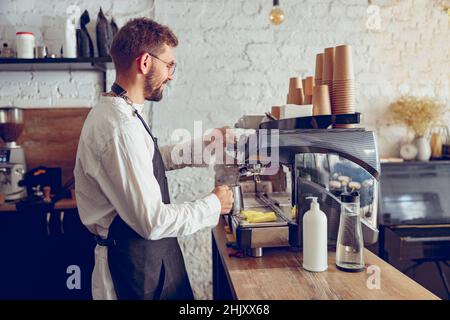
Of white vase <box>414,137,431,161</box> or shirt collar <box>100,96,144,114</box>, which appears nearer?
shirt collar <box>100,96,144,114</box>

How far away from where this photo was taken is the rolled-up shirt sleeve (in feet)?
4.75

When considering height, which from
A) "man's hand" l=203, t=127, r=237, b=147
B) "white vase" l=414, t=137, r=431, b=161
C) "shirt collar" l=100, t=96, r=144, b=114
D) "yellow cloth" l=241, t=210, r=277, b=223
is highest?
"shirt collar" l=100, t=96, r=144, b=114

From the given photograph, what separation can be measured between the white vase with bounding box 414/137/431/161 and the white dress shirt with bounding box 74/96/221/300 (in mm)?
2186

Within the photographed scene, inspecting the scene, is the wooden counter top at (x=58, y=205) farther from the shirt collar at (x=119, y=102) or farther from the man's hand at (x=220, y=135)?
the shirt collar at (x=119, y=102)

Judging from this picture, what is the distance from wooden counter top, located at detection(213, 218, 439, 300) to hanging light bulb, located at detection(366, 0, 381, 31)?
2.26 metres

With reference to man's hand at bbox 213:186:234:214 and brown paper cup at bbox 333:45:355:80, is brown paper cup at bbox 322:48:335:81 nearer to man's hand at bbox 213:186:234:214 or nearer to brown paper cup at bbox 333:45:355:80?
brown paper cup at bbox 333:45:355:80

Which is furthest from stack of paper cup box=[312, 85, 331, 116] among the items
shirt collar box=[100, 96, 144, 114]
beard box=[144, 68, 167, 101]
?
shirt collar box=[100, 96, 144, 114]

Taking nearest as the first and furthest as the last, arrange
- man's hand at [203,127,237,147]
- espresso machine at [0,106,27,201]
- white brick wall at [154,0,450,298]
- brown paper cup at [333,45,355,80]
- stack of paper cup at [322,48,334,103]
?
brown paper cup at [333,45,355,80], stack of paper cup at [322,48,334,103], man's hand at [203,127,237,147], espresso machine at [0,106,27,201], white brick wall at [154,0,450,298]

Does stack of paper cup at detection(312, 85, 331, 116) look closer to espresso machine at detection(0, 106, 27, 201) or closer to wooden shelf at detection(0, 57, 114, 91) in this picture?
wooden shelf at detection(0, 57, 114, 91)

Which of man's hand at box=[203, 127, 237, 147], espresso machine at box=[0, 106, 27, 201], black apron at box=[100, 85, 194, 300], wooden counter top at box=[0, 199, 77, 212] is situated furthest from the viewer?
espresso machine at box=[0, 106, 27, 201]

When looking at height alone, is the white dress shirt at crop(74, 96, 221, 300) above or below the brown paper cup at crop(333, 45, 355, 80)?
below
